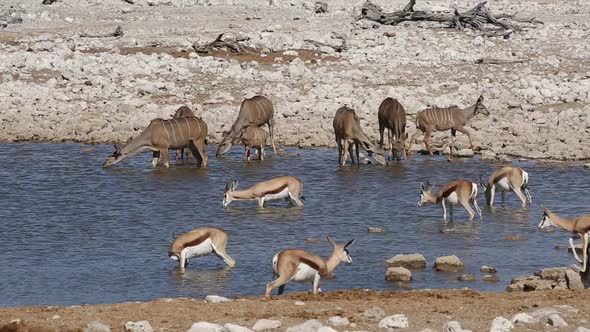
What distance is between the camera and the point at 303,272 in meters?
11.9

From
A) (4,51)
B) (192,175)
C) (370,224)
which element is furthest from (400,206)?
(4,51)

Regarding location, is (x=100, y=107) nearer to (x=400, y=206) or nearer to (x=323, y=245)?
(x=400, y=206)

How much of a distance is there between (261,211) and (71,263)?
382 centimetres

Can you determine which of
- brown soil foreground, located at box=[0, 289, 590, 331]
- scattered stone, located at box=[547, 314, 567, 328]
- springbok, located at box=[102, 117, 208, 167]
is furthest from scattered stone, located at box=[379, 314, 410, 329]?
springbok, located at box=[102, 117, 208, 167]

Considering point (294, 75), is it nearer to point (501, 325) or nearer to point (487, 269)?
point (487, 269)

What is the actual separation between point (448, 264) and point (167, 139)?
8279 millimetres

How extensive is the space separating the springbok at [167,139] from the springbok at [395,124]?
3115 millimetres

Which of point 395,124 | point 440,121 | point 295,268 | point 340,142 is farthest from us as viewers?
point 440,121

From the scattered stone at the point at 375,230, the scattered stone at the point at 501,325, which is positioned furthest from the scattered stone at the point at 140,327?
the scattered stone at the point at 375,230

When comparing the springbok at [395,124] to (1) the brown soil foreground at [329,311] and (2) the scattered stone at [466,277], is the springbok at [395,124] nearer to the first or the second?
(2) the scattered stone at [466,277]

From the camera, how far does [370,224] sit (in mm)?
16500

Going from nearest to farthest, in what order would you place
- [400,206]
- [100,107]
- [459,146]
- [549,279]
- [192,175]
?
[549,279], [400,206], [192,175], [459,146], [100,107]

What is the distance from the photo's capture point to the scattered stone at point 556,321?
9367mm

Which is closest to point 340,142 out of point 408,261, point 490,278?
point 408,261
